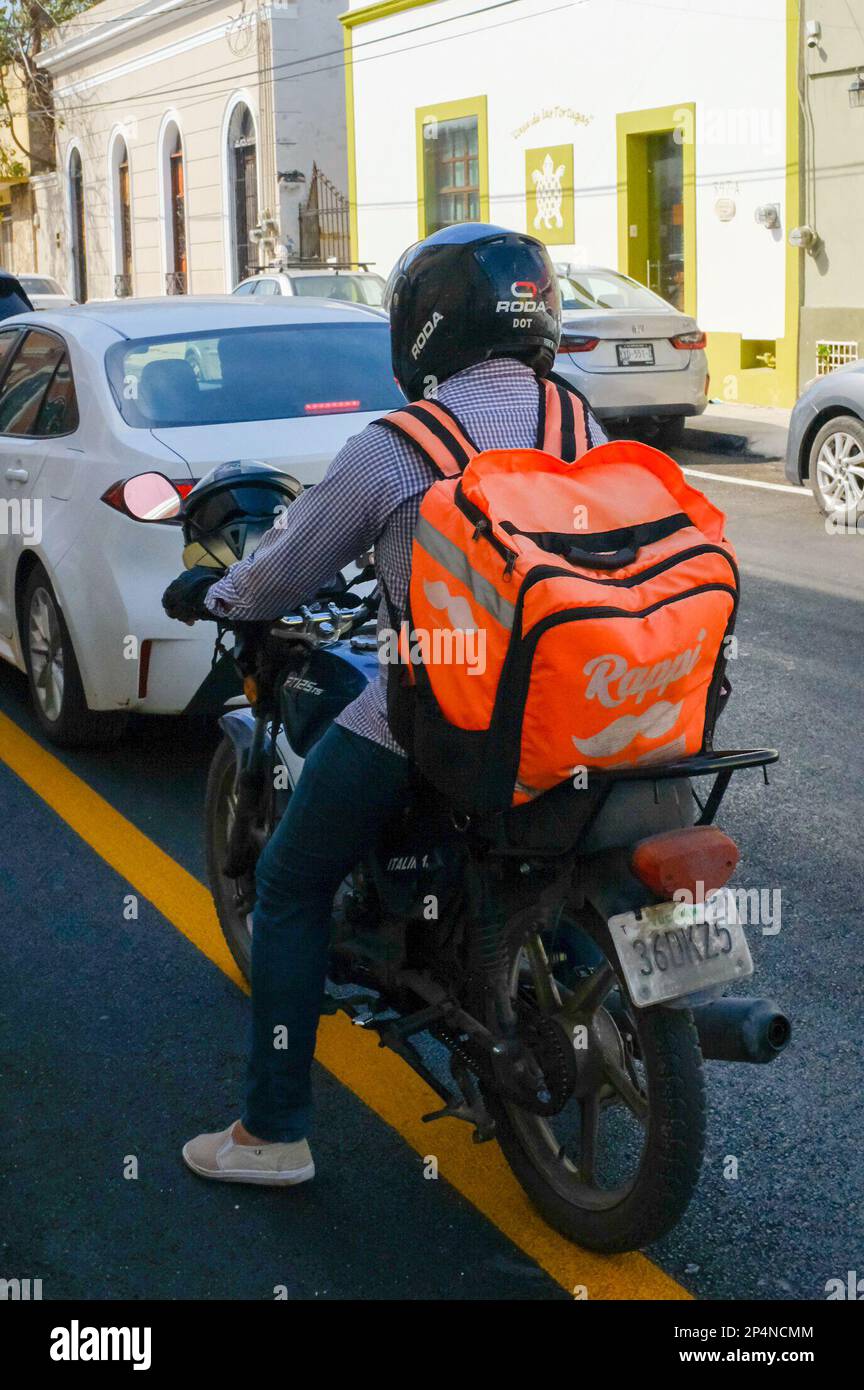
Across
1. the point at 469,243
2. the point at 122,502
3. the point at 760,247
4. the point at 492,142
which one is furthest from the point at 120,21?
the point at 469,243

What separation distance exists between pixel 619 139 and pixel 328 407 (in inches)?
605

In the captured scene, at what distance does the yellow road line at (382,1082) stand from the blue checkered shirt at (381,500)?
3.08 feet

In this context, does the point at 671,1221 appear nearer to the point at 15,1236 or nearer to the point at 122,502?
the point at 15,1236

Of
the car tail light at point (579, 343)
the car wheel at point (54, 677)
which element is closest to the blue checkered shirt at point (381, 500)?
the car wheel at point (54, 677)

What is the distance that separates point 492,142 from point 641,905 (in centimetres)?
2133

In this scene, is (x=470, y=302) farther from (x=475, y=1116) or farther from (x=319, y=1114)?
(x=319, y=1114)

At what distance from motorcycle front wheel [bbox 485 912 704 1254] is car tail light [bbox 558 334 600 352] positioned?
11769mm

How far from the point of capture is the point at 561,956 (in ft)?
10.4

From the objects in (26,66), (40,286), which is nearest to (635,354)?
(40,286)

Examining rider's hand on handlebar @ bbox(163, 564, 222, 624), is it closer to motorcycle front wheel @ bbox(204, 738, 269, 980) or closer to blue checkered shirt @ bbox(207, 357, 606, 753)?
blue checkered shirt @ bbox(207, 357, 606, 753)

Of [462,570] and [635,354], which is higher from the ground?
[635,354]

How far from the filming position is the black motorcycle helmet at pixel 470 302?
3.07 metres

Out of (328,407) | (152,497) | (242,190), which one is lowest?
(152,497)

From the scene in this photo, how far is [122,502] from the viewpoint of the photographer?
18.4ft
